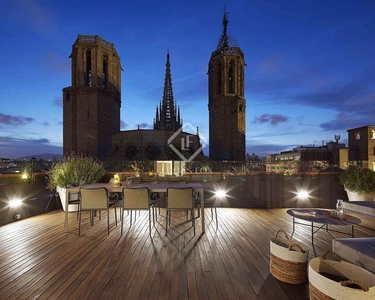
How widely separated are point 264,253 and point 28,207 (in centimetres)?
492

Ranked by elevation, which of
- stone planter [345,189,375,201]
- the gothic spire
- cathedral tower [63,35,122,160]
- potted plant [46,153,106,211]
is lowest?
stone planter [345,189,375,201]

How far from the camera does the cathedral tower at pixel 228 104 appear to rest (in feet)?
77.3

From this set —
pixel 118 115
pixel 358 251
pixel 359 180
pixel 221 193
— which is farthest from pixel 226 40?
pixel 358 251

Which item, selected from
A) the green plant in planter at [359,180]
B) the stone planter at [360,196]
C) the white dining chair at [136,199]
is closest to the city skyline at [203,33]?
the green plant in planter at [359,180]

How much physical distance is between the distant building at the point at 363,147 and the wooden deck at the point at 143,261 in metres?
17.9

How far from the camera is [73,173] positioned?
4953 millimetres

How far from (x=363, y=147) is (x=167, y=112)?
2942 cm

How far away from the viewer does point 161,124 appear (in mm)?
38688

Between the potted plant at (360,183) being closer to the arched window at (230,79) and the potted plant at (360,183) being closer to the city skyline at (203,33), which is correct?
the city skyline at (203,33)

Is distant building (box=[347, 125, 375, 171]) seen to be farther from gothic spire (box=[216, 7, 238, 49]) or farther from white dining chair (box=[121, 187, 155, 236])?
white dining chair (box=[121, 187, 155, 236])

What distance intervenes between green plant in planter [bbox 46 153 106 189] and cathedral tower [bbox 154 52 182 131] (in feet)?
109

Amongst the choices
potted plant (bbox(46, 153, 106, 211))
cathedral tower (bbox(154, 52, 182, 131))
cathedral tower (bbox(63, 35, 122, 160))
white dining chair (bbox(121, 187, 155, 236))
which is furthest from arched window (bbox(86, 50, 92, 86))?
white dining chair (bbox(121, 187, 155, 236))

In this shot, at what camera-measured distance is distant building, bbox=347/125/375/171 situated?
56.7 ft

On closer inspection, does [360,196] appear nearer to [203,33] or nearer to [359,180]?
[359,180]
